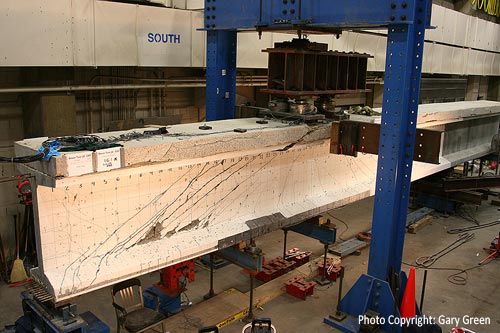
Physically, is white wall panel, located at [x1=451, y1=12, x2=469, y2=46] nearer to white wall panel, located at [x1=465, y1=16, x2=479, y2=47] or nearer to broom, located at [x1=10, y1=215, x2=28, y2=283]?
white wall panel, located at [x1=465, y1=16, x2=479, y2=47]

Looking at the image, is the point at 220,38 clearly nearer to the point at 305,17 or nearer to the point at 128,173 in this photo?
the point at 305,17

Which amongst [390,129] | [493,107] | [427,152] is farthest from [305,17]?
[493,107]

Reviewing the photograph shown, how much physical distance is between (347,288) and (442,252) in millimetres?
2382

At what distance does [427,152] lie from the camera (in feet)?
13.5

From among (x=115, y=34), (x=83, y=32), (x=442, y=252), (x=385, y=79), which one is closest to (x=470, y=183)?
(x=442, y=252)

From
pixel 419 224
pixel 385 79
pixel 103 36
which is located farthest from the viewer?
pixel 419 224

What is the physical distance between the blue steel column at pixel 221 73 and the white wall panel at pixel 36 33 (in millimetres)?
1750

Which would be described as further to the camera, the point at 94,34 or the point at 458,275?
the point at 458,275

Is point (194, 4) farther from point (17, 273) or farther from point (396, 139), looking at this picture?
point (17, 273)

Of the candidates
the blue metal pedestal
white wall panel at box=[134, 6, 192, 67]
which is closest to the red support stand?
the blue metal pedestal

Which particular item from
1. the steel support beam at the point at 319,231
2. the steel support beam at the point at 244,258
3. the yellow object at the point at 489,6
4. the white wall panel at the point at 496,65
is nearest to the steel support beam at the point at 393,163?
the steel support beam at the point at 319,231

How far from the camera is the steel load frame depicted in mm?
3713

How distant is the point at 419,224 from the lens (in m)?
8.25

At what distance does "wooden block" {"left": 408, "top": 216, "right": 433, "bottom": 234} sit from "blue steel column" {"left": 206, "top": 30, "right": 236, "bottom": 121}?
462 centimetres
